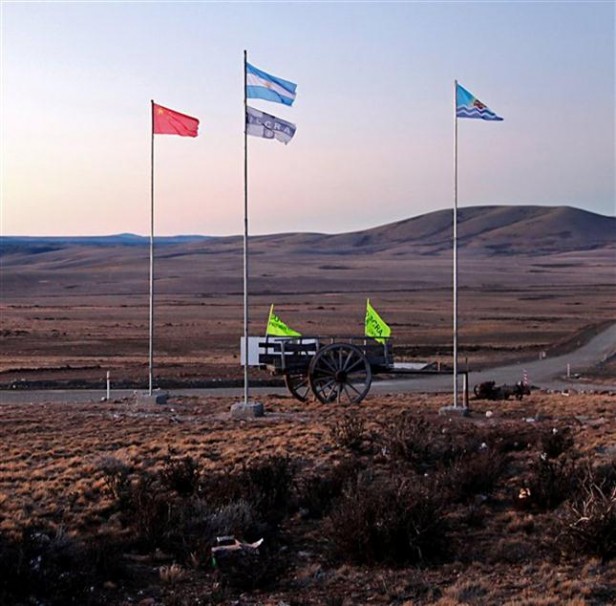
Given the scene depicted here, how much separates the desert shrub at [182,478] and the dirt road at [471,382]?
635 inches

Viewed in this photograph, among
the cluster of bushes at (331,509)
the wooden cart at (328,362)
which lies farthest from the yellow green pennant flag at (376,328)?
the cluster of bushes at (331,509)

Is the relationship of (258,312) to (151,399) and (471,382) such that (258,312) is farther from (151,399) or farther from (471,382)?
(151,399)

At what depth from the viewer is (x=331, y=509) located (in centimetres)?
1373

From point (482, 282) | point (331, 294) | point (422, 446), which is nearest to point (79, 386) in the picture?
point (422, 446)

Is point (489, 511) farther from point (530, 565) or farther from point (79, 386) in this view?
point (79, 386)

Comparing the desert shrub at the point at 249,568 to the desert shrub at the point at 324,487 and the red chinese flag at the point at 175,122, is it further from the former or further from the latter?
the red chinese flag at the point at 175,122

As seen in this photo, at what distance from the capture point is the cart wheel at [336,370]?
24.9 metres

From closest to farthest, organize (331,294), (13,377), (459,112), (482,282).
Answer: (459,112) → (13,377) → (331,294) → (482,282)

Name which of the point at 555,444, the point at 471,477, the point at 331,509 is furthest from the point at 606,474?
the point at 331,509

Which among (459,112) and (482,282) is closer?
(459,112)

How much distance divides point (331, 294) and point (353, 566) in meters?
102

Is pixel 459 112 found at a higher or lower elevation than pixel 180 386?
higher

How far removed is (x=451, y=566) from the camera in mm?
11688

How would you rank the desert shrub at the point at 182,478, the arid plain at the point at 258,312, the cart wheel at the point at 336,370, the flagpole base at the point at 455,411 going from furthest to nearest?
the arid plain at the point at 258,312 → the cart wheel at the point at 336,370 → the flagpole base at the point at 455,411 → the desert shrub at the point at 182,478
